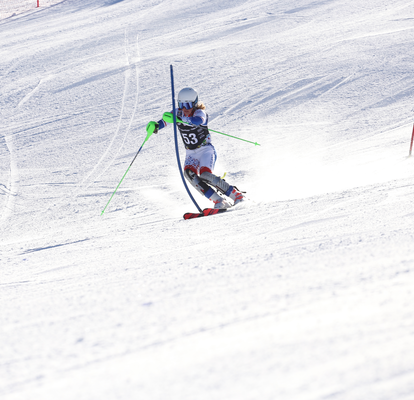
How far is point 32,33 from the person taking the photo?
15.7m

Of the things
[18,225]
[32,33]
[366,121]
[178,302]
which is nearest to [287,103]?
[366,121]

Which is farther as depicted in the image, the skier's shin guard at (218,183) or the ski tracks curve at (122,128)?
the ski tracks curve at (122,128)

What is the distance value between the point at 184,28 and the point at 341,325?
554 inches

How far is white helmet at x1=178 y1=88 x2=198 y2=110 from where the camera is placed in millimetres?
5918

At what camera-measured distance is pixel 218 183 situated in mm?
6203

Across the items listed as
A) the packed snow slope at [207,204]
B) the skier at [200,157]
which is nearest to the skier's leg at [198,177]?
the skier at [200,157]

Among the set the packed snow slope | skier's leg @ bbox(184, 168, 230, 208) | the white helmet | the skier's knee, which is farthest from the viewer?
the skier's knee

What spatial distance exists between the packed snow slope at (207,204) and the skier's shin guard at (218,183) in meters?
0.35

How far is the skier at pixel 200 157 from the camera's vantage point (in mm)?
6004

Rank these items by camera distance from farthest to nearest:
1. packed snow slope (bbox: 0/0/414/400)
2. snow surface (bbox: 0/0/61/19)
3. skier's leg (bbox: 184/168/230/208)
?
snow surface (bbox: 0/0/61/19) < skier's leg (bbox: 184/168/230/208) < packed snow slope (bbox: 0/0/414/400)

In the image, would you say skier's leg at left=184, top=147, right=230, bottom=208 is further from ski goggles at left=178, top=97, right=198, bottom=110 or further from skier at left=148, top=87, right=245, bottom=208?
ski goggles at left=178, top=97, right=198, bottom=110

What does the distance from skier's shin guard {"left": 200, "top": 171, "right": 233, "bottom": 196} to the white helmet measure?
3.09ft

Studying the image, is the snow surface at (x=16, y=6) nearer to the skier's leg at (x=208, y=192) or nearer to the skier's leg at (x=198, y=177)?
the skier's leg at (x=198, y=177)

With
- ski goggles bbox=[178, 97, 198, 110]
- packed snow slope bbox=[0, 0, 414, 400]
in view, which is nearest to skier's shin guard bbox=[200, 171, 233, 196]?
packed snow slope bbox=[0, 0, 414, 400]
